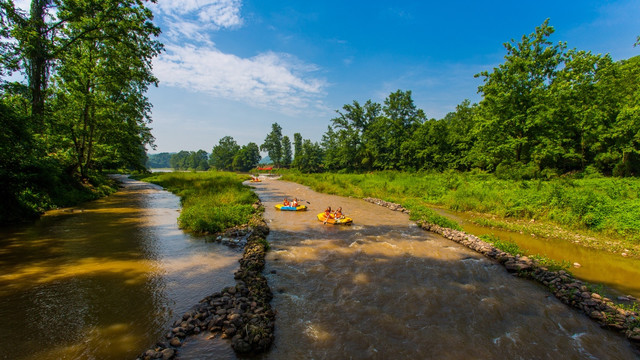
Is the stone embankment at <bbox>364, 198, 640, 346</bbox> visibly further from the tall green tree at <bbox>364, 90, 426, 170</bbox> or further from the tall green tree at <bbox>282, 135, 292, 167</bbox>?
the tall green tree at <bbox>282, 135, 292, 167</bbox>

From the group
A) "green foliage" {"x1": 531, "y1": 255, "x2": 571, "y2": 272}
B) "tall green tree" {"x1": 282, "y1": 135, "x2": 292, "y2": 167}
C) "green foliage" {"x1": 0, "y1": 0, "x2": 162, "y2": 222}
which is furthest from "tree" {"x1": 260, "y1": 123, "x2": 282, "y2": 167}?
"green foliage" {"x1": 531, "y1": 255, "x2": 571, "y2": 272}

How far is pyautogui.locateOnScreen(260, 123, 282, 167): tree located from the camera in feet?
344

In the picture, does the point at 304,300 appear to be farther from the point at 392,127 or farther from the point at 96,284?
the point at 392,127

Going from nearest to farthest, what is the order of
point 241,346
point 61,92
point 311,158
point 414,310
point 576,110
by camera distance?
1. point 241,346
2. point 414,310
3. point 61,92
4. point 576,110
5. point 311,158

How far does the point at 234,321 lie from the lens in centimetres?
553

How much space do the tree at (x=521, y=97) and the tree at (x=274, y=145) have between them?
8607 centimetres

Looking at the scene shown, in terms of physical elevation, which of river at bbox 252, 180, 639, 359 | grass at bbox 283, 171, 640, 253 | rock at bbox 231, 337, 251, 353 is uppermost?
grass at bbox 283, 171, 640, 253

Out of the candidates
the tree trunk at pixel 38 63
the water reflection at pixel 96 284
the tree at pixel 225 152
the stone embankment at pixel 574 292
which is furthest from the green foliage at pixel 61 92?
the tree at pixel 225 152

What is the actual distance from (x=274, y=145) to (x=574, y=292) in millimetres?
103851

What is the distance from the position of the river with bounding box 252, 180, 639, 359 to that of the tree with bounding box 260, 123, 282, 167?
3765 inches

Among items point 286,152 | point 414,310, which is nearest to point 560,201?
point 414,310

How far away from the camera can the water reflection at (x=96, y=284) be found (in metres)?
5.11

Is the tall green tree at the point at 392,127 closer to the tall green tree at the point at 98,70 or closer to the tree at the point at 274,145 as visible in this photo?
the tall green tree at the point at 98,70

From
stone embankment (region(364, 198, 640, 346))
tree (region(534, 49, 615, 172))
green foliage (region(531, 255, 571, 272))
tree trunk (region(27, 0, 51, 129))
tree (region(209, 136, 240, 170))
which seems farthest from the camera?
tree (region(209, 136, 240, 170))
